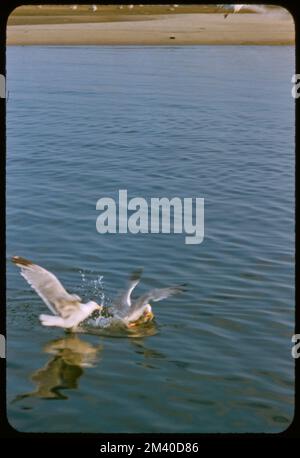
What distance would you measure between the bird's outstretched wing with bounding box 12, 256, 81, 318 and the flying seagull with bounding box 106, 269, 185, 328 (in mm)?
467

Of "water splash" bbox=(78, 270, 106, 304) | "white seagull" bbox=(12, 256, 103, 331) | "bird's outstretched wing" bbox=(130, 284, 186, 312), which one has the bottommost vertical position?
"white seagull" bbox=(12, 256, 103, 331)

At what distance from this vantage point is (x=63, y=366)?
6254 mm

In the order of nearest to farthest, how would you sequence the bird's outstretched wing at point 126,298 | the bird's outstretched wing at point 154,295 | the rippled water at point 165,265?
1. the rippled water at point 165,265
2. the bird's outstretched wing at point 154,295
3. the bird's outstretched wing at point 126,298

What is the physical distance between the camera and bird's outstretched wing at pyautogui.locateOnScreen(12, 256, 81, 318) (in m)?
6.03

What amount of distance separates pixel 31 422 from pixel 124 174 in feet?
16.8

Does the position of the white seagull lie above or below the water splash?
below

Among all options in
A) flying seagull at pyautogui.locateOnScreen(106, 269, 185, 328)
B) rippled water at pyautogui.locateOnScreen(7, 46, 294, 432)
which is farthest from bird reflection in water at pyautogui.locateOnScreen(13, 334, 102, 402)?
flying seagull at pyautogui.locateOnScreen(106, 269, 185, 328)

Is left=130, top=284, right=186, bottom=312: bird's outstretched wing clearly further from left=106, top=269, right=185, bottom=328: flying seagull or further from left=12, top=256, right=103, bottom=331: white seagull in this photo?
left=12, top=256, right=103, bottom=331: white seagull

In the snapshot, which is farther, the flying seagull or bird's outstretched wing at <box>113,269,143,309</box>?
bird's outstretched wing at <box>113,269,143,309</box>

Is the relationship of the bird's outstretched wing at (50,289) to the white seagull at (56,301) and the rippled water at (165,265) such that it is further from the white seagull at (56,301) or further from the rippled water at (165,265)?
the rippled water at (165,265)

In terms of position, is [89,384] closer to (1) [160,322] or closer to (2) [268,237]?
(1) [160,322]

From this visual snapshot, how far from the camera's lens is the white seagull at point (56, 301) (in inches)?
239

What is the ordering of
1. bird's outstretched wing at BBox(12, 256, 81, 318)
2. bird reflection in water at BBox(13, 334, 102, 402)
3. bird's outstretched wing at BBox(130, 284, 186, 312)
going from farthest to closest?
bird's outstretched wing at BBox(130, 284, 186, 312) < bird's outstretched wing at BBox(12, 256, 81, 318) < bird reflection in water at BBox(13, 334, 102, 402)

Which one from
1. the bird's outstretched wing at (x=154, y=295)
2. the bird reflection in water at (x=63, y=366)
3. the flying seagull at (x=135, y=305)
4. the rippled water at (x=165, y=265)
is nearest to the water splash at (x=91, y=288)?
the rippled water at (x=165, y=265)
